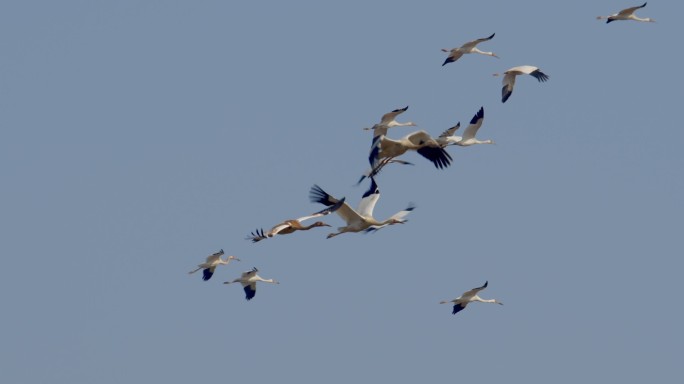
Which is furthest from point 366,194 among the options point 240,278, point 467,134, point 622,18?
point 240,278

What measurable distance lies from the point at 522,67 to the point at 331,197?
8919 millimetres

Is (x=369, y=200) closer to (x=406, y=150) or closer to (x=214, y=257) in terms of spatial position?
(x=406, y=150)

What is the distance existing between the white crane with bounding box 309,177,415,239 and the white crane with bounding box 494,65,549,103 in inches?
222

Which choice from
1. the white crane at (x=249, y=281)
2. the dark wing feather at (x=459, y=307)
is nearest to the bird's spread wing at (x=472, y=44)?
the dark wing feather at (x=459, y=307)

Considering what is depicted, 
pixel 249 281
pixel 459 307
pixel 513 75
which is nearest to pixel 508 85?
pixel 513 75

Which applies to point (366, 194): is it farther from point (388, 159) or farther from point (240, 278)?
point (240, 278)

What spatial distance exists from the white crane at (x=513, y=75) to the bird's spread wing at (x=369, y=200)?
576 centimetres

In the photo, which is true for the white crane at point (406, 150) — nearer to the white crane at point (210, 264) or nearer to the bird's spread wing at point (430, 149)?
the bird's spread wing at point (430, 149)

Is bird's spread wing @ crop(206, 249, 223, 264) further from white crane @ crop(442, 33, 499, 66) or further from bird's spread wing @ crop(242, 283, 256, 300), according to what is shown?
white crane @ crop(442, 33, 499, 66)

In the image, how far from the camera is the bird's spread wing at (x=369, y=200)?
122ft

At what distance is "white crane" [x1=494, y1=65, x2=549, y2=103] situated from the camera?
42.1 m

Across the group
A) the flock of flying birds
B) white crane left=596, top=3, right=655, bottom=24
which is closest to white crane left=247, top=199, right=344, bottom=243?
the flock of flying birds

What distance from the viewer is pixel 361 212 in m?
37.2

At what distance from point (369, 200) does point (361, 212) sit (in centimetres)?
39
